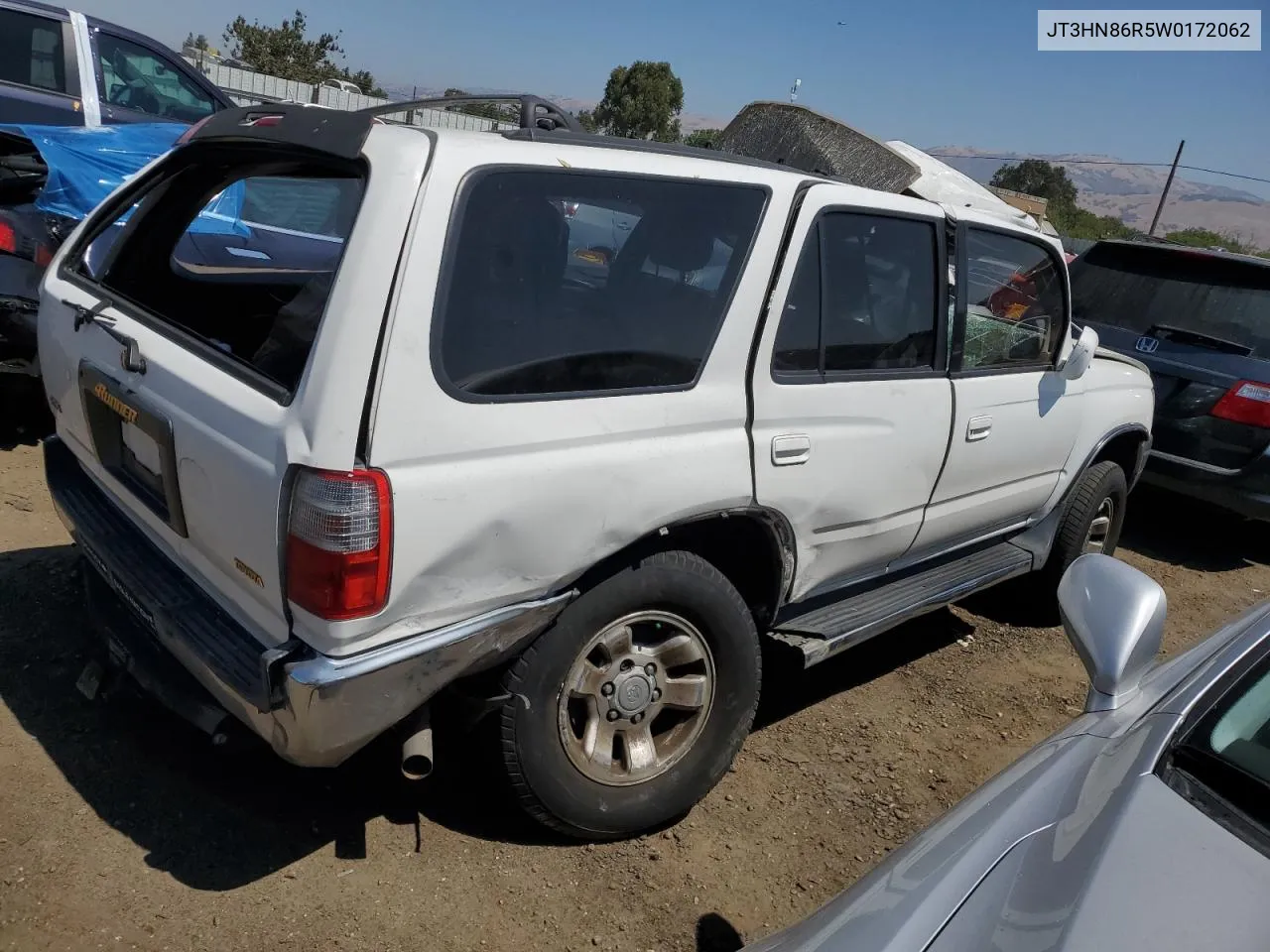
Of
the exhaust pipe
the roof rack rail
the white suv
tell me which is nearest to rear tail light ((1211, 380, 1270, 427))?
the white suv

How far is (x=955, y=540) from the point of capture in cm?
385

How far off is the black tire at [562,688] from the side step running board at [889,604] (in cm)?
26

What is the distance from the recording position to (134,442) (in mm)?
2582

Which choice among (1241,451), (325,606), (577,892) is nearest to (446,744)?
(577,892)

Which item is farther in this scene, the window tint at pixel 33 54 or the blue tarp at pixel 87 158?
the window tint at pixel 33 54

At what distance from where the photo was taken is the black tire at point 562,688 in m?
2.44

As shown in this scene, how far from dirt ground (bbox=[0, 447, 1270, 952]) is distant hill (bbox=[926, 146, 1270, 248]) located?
553 inches

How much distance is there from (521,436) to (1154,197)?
3195 cm

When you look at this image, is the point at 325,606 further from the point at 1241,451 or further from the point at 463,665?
the point at 1241,451

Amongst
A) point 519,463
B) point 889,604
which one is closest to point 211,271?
point 519,463

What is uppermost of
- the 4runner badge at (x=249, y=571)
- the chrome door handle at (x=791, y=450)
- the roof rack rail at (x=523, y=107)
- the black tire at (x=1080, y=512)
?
the roof rack rail at (x=523, y=107)

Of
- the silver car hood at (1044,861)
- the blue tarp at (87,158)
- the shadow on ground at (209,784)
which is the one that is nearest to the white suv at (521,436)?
the shadow on ground at (209,784)

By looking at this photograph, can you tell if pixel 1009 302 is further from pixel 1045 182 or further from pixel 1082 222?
pixel 1045 182

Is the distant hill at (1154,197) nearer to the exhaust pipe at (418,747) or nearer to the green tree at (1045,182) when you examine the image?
the green tree at (1045,182)
